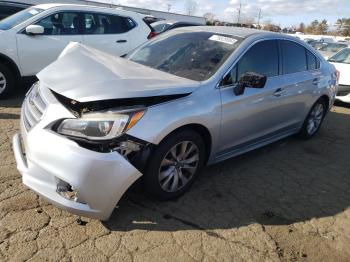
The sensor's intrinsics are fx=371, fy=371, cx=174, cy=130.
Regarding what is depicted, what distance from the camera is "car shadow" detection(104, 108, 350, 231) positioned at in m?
3.37

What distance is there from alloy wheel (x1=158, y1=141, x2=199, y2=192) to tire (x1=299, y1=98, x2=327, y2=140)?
279cm

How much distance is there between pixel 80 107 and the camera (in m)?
3.01

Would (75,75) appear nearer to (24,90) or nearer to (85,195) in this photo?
(85,195)

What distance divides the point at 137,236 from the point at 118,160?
0.69 meters

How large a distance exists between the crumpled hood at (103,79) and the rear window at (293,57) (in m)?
1.88

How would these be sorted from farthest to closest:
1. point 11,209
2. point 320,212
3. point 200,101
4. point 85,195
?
point 320,212 → point 200,101 → point 11,209 → point 85,195

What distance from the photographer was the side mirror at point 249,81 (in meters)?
3.78

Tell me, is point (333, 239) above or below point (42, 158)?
below

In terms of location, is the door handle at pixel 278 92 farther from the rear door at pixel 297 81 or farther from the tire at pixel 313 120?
the tire at pixel 313 120

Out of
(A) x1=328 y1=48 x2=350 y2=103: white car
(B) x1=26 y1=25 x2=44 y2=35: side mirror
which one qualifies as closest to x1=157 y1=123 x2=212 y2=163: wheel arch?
(B) x1=26 y1=25 x2=44 y2=35: side mirror

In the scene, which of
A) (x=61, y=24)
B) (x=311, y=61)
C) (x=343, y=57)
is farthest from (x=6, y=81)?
(x=343, y=57)

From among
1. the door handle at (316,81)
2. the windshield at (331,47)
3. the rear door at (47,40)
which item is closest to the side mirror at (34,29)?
the rear door at (47,40)

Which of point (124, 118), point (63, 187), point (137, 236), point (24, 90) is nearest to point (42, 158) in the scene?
point (63, 187)

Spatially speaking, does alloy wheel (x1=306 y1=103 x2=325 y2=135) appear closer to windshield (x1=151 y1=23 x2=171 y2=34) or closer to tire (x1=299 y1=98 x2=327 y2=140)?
tire (x1=299 y1=98 x2=327 y2=140)
